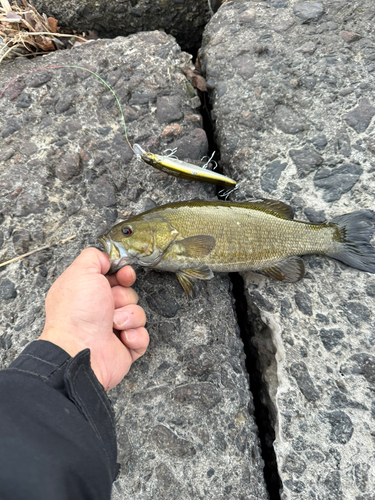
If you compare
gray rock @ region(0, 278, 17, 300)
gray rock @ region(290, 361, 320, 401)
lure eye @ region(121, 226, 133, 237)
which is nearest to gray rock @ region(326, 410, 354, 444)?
gray rock @ region(290, 361, 320, 401)

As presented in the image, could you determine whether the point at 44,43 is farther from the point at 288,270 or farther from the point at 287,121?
the point at 288,270

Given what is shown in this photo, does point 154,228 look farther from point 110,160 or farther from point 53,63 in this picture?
point 53,63

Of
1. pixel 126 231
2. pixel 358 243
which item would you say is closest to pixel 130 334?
pixel 126 231

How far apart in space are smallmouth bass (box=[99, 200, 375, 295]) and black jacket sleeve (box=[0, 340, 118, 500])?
32.9 inches

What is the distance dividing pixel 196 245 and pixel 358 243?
1329 millimetres

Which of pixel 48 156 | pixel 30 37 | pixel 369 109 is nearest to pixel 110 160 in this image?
pixel 48 156

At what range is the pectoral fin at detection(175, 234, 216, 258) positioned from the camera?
2512mm

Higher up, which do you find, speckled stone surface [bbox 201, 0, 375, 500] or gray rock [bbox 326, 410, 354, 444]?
speckled stone surface [bbox 201, 0, 375, 500]

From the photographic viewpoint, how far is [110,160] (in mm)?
3047

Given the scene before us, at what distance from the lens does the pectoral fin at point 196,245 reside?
251cm

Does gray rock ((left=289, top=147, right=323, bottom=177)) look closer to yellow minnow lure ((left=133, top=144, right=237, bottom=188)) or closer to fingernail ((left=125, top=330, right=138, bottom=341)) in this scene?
yellow minnow lure ((left=133, top=144, right=237, bottom=188))

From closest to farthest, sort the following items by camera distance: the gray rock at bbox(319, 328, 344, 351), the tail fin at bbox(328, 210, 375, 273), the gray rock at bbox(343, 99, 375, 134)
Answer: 1. the gray rock at bbox(319, 328, 344, 351)
2. the tail fin at bbox(328, 210, 375, 273)
3. the gray rock at bbox(343, 99, 375, 134)

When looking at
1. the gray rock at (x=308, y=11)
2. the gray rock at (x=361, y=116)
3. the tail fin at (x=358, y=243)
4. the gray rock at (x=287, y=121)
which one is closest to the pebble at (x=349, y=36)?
the gray rock at (x=308, y=11)

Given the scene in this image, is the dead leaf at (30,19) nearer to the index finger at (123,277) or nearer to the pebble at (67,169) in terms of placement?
the pebble at (67,169)
